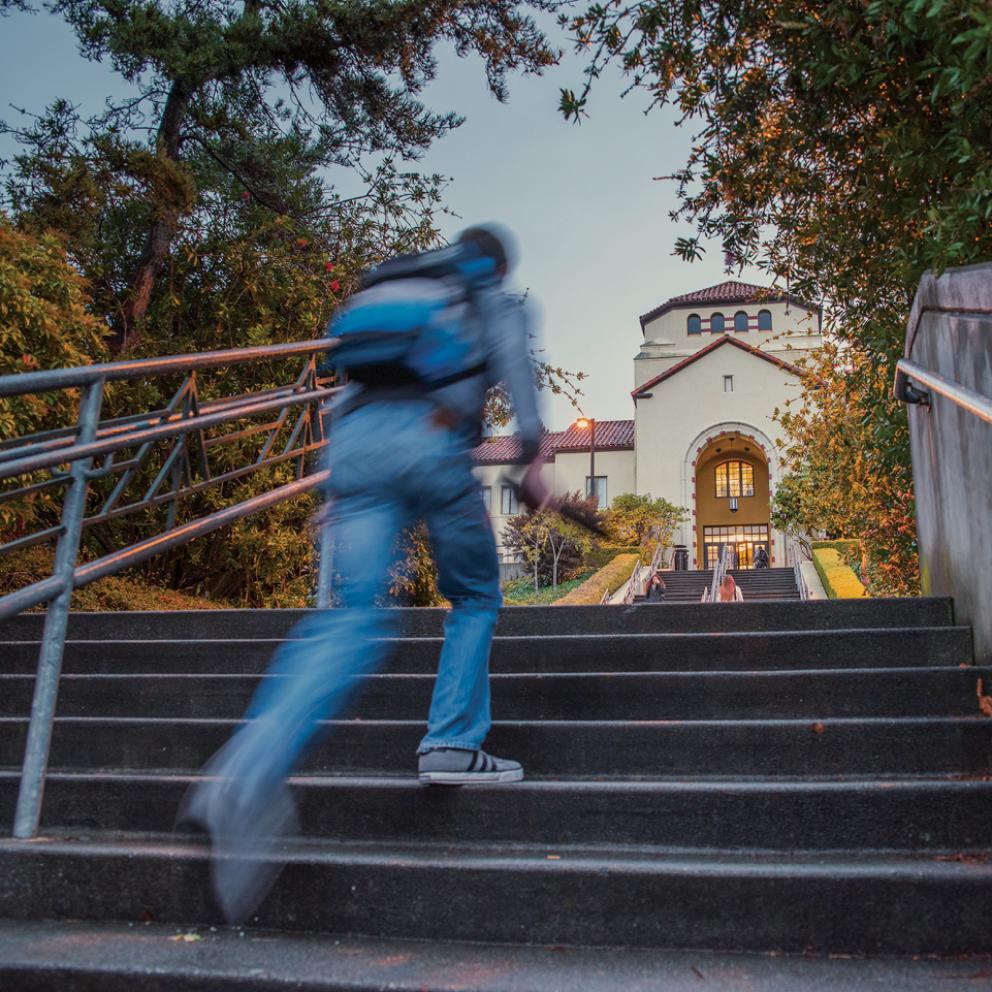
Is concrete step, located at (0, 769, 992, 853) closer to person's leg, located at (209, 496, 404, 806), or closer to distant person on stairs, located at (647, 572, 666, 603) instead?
person's leg, located at (209, 496, 404, 806)

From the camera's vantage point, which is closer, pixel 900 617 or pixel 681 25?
pixel 900 617

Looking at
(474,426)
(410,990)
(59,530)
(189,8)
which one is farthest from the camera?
(189,8)

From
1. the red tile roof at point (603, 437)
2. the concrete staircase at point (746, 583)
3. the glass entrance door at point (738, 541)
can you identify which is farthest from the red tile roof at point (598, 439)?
the concrete staircase at point (746, 583)

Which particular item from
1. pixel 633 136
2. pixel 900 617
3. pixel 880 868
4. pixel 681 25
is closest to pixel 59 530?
pixel 880 868

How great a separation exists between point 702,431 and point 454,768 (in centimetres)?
3740

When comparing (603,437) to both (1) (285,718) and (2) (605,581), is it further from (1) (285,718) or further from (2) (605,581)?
(1) (285,718)

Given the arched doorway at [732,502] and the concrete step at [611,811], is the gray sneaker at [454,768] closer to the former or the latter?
the concrete step at [611,811]

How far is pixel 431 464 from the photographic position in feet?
7.55

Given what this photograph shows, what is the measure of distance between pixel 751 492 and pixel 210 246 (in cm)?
3770

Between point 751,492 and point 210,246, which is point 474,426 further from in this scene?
point 751,492

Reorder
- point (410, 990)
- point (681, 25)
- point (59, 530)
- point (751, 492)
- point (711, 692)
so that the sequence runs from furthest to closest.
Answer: point (751, 492)
point (681, 25)
point (711, 692)
point (59, 530)
point (410, 990)

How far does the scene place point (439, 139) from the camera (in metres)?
9.91

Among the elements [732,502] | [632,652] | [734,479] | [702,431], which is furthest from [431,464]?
[734,479]

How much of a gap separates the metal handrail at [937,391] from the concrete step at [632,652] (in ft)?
2.72
